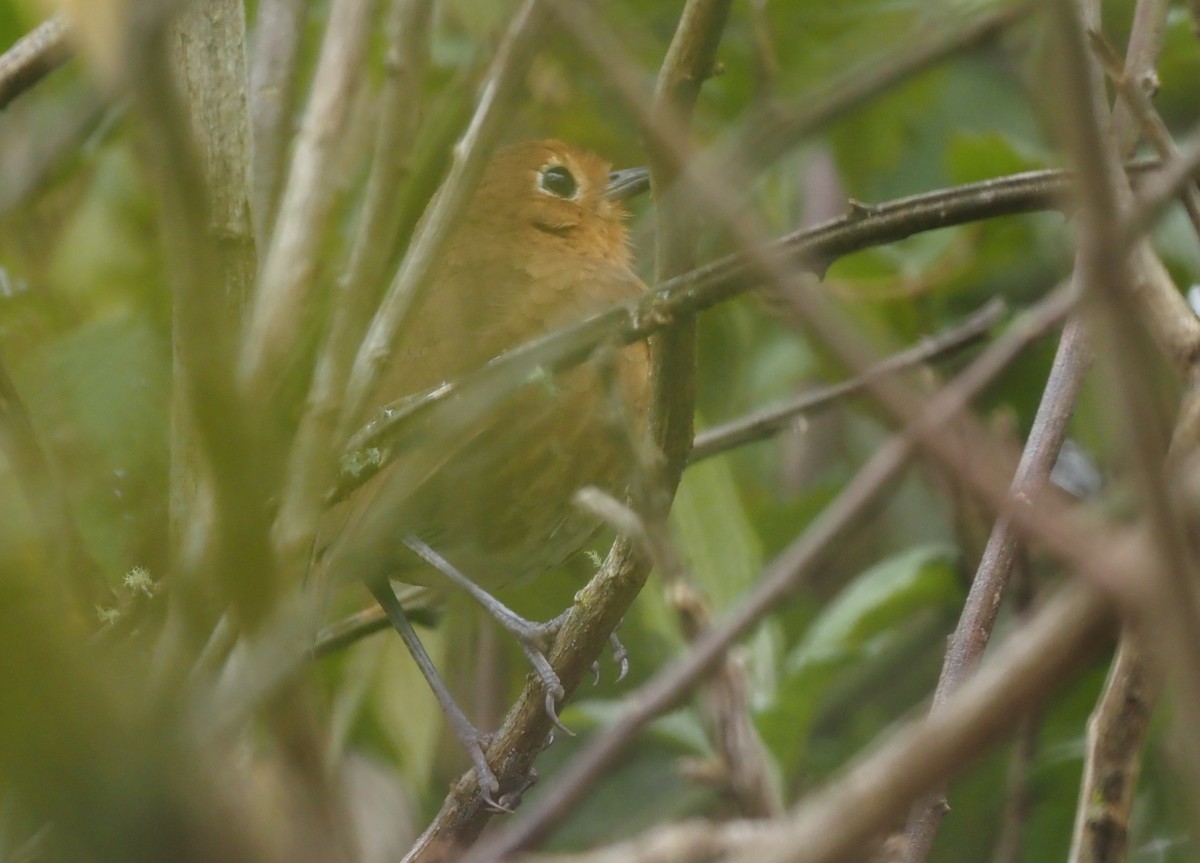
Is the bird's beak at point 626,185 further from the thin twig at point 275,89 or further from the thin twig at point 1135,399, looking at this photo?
the thin twig at point 1135,399

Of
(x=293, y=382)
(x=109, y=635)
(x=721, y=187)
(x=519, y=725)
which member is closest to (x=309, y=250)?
(x=293, y=382)

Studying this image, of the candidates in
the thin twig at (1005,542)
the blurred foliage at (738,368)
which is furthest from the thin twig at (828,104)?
the thin twig at (1005,542)

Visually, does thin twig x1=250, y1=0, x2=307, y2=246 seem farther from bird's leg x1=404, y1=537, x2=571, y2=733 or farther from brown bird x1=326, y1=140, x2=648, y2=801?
bird's leg x1=404, y1=537, x2=571, y2=733

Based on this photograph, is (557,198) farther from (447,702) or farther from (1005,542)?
(1005,542)

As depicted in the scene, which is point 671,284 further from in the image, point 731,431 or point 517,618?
point 517,618

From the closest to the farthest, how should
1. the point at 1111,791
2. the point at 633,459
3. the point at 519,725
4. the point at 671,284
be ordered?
the point at 633,459, the point at 1111,791, the point at 671,284, the point at 519,725

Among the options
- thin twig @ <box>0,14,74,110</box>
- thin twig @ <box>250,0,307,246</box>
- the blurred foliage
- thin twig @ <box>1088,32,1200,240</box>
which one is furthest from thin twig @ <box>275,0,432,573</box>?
thin twig @ <box>1088,32,1200,240</box>
